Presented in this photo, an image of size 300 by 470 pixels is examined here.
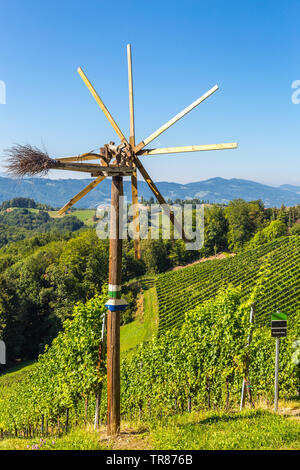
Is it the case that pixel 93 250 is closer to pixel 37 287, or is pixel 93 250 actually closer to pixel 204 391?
pixel 37 287

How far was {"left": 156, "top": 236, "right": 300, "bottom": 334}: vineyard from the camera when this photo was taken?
4312cm

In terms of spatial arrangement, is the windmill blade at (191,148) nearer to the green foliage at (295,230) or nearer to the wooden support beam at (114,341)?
the wooden support beam at (114,341)

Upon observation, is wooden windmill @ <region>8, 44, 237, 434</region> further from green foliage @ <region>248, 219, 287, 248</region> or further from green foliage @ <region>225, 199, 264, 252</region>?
green foliage @ <region>225, 199, 264, 252</region>

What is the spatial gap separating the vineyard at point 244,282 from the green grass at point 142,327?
3.95 ft

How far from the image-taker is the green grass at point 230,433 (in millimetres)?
6238

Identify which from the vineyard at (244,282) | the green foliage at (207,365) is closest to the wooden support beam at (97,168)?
the green foliage at (207,365)

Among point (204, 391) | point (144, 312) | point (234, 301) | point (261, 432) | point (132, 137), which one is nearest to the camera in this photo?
point (261, 432)

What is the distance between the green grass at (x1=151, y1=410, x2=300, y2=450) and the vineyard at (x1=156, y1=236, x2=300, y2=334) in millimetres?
→ 27910

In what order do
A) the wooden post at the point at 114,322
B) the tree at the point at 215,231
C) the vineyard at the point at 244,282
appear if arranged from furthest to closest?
the tree at the point at 215,231 < the vineyard at the point at 244,282 < the wooden post at the point at 114,322

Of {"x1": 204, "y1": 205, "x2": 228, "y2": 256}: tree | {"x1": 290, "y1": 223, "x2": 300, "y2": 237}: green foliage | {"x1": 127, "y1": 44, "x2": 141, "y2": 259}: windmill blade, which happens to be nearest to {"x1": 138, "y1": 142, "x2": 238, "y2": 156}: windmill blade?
{"x1": 127, "y1": 44, "x2": 141, "y2": 259}: windmill blade

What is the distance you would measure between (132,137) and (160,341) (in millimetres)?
10687
